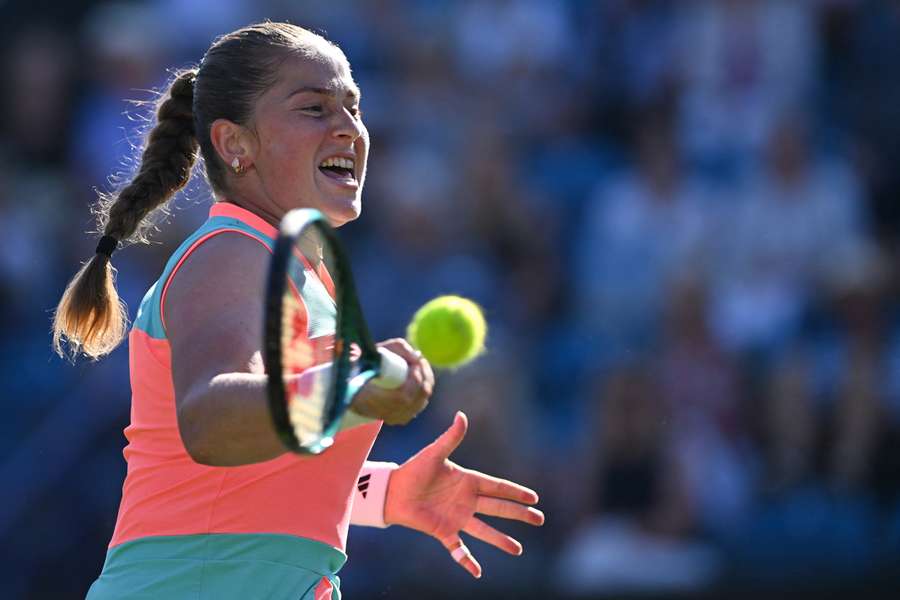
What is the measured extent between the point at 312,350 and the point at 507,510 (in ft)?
3.35

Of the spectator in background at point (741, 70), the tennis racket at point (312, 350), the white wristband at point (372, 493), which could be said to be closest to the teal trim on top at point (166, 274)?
the tennis racket at point (312, 350)

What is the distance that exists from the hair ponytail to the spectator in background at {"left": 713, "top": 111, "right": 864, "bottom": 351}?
13.5ft

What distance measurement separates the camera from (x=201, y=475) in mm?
2705

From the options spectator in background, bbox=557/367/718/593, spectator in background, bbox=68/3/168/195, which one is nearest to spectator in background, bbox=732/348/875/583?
spectator in background, bbox=557/367/718/593

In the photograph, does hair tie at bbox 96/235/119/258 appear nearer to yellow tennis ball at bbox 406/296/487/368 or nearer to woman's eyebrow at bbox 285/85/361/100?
woman's eyebrow at bbox 285/85/361/100

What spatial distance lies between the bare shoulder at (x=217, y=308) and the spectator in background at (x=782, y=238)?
15.2 feet

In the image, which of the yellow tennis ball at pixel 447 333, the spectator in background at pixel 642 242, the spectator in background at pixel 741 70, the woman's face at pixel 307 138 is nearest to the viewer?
the woman's face at pixel 307 138

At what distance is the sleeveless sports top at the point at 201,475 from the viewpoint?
8.87 feet

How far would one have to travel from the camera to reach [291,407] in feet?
7.06

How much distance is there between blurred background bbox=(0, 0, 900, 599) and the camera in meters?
6.38

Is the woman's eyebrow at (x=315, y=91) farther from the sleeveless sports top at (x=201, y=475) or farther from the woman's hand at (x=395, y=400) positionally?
the woman's hand at (x=395, y=400)

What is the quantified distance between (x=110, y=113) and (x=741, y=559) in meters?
4.90

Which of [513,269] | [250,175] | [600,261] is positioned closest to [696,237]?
[600,261]

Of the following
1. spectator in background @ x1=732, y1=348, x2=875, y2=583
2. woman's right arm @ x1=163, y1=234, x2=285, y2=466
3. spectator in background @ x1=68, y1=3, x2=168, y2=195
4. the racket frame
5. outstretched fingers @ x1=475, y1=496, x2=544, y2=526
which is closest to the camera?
the racket frame
